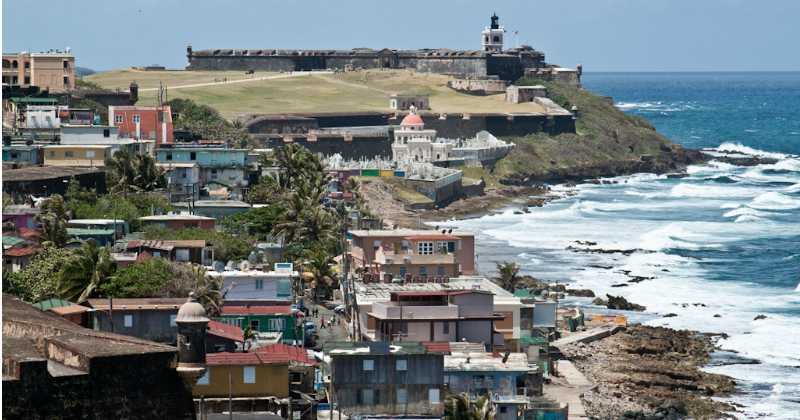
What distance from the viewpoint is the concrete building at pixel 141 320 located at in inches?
1761

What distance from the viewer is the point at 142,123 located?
98.8 meters

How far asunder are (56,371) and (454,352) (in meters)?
25.4

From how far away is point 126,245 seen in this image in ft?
189

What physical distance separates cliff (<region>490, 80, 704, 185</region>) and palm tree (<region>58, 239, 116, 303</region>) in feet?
343

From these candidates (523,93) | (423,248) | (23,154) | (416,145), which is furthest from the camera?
(523,93)

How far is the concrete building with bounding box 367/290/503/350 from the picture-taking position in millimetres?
49156

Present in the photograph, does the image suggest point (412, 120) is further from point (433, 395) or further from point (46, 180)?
point (433, 395)

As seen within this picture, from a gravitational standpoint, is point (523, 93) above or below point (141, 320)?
below

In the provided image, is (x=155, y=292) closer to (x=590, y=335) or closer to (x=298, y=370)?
(x=298, y=370)

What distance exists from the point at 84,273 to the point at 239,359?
38.2ft

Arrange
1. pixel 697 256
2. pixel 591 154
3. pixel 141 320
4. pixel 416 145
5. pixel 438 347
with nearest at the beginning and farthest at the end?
pixel 141 320 → pixel 438 347 → pixel 697 256 → pixel 416 145 → pixel 591 154

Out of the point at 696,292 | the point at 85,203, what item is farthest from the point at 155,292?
the point at 696,292

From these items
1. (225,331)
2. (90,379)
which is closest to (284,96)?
(225,331)

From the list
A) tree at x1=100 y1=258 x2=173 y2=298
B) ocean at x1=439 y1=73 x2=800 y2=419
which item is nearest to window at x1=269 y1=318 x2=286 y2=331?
tree at x1=100 y1=258 x2=173 y2=298
